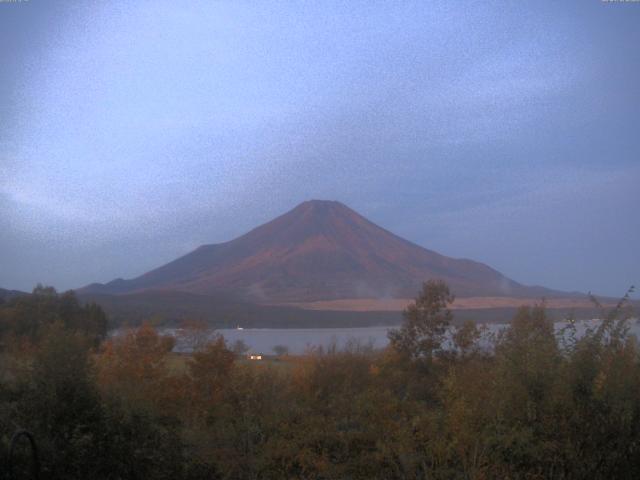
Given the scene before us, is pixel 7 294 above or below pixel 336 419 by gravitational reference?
above

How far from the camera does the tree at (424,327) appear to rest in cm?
2286

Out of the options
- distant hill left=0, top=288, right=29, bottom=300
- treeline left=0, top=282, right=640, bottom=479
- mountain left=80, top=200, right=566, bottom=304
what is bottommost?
treeline left=0, top=282, right=640, bottom=479

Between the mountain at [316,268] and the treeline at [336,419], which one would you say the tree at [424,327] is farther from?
the mountain at [316,268]

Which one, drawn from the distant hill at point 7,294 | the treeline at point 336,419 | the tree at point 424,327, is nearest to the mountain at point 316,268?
the distant hill at point 7,294

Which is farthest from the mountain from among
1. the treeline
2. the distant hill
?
the treeline

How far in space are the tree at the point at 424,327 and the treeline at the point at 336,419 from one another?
855cm

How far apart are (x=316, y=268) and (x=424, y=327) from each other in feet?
184

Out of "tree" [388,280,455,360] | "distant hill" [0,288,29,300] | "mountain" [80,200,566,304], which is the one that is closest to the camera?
"tree" [388,280,455,360]

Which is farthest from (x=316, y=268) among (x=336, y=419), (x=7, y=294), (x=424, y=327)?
(x=336, y=419)

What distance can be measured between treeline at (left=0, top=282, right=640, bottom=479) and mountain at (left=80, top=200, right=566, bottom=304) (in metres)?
53.2

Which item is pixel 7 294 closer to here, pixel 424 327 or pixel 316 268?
pixel 424 327

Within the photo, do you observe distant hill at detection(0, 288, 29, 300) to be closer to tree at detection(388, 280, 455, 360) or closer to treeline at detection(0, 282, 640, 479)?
tree at detection(388, 280, 455, 360)

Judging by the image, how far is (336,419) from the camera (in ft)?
41.5

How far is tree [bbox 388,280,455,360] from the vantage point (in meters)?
22.9
